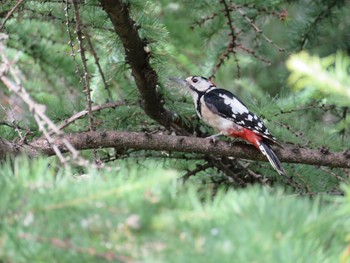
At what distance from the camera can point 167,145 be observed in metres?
2.71

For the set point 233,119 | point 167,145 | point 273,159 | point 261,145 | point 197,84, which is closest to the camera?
point 167,145

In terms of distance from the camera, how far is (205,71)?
407 cm

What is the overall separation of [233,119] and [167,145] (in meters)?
0.81

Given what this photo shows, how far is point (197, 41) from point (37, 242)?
3.46 meters

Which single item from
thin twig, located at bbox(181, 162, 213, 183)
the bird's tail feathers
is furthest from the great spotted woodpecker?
thin twig, located at bbox(181, 162, 213, 183)

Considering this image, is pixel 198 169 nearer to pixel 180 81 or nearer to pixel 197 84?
pixel 180 81

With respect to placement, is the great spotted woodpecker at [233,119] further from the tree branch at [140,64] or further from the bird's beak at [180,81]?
the tree branch at [140,64]

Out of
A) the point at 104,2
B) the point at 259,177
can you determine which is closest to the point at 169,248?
the point at 104,2

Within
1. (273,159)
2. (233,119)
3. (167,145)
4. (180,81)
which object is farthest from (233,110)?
(167,145)

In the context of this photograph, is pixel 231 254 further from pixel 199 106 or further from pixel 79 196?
pixel 199 106

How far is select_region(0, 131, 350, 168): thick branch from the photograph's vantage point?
2627 millimetres

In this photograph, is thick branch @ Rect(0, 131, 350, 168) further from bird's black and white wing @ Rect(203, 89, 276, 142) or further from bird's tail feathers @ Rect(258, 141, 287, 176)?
bird's black and white wing @ Rect(203, 89, 276, 142)

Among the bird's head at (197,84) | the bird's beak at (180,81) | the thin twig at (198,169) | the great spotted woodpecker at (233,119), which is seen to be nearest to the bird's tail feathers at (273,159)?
the great spotted woodpecker at (233,119)

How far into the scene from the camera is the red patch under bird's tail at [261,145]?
9.72ft
